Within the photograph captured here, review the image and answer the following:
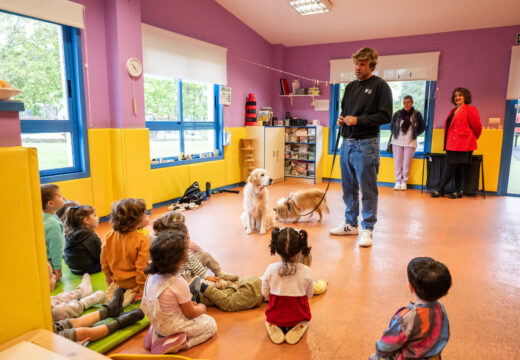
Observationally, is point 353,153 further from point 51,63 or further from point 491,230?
point 51,63

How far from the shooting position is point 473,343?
1752 millimetres

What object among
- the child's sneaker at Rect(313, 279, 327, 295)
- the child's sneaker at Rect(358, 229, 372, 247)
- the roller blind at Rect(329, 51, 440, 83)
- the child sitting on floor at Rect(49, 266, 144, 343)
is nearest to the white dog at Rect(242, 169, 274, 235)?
the child's sneaker at Rect(358, 229, 372, 247)

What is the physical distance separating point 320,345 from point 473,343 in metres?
0.78

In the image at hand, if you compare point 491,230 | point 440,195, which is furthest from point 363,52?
point 440,195

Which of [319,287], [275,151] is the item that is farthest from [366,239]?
[275,151]

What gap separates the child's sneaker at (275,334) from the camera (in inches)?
69.1

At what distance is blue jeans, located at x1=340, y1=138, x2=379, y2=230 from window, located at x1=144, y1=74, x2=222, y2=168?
262cm

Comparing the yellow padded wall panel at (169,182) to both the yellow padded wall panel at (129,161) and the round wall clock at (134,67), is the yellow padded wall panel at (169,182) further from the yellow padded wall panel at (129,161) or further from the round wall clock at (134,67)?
the round wall clock at (134,67)

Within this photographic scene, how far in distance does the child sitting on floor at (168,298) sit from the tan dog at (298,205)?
7.77 feet

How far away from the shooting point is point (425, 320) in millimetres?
1230

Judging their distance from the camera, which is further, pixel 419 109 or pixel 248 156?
pixel 248 156

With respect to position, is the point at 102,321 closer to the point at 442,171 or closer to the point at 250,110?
the point at 250,110

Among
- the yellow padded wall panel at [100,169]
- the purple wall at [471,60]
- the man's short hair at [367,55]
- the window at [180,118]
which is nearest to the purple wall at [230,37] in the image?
the window at [180,118]

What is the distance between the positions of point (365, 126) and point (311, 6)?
3.04 metres
